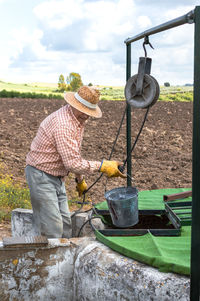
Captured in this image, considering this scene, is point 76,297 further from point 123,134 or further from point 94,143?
point 123,134

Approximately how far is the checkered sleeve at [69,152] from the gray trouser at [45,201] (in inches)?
15.7

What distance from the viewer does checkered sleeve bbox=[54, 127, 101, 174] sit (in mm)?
3691

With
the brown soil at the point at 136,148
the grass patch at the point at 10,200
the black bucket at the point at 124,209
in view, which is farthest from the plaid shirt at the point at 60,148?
the brown soil at the point at 136,148

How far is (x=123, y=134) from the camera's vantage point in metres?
12.2

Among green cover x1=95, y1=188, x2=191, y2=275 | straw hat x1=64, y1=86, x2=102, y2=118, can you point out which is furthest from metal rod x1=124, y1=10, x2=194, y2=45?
green cover x1=95, y1=188, x2=191, y2=275

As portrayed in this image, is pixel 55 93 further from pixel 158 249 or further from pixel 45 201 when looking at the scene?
pixel 158 249

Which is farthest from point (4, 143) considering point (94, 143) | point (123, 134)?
point (123, 134)

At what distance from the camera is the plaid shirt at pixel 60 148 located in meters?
3.71

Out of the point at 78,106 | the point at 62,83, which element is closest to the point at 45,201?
the point at 78,106

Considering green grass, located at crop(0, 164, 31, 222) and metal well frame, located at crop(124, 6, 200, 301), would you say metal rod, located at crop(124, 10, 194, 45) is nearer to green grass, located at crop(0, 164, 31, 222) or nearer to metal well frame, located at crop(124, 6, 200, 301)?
metal well frame, located at crop(124, 6, 200, 301)

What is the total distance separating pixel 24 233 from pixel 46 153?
128 cm

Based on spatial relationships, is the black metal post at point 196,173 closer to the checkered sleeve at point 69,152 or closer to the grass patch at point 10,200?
the checkered sleeve at point 69,152

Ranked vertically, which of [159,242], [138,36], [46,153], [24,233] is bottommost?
[24,233]

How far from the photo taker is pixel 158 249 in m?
2.96
